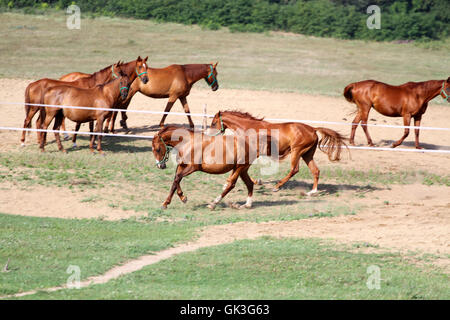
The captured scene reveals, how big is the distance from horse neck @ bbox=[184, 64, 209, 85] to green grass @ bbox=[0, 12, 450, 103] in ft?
22.8

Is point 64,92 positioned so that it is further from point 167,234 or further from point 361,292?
point 361,292

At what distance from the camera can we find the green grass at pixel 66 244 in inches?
363

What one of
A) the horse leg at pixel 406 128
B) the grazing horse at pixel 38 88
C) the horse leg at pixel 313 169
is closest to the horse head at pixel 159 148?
the horse leg at pixel 313 169

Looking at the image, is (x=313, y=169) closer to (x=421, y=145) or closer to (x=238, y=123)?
(x=238, y=123)

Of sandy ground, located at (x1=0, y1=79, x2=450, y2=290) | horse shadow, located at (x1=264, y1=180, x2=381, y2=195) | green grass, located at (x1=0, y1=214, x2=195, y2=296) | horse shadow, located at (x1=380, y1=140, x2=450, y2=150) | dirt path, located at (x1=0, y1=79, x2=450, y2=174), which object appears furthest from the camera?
horse shadow, located at (x1=380, y1=140, x2=450, y2=150)

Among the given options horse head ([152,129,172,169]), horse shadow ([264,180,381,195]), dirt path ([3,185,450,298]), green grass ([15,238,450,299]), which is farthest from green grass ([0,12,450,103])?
green grass ([15,238,450,299])

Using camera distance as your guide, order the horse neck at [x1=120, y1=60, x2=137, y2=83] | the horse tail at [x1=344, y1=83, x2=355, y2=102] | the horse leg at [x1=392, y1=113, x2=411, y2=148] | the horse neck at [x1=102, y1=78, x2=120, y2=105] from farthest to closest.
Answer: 1. the horse tail at [x1=344, y1=83, x2=355, y2=102]
2. the horse leg at [x1=392, y1=113, x2=411, y2=148]
3. the horse neck at [x1=120, y1=60, x2=137, y2=83]
4. the horse neck at [x1=102, y1=78, x2=120, y2=105]

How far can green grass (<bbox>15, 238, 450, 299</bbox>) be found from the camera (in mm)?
8461

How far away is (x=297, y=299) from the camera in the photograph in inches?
327

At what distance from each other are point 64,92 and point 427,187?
8.66 meters

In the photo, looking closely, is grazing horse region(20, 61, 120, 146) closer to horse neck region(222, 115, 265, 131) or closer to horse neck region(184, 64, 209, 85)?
horse neck region(184, 64, 209, 85)

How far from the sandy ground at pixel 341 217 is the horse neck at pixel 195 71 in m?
1.83

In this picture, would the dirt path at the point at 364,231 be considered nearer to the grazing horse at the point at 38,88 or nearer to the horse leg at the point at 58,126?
the horse leg at the point at 58,126

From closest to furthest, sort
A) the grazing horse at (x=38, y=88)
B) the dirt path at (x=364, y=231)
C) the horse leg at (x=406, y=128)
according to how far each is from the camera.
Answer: the dirt path at (x=364, y=231)
the grazing horse at (x=38, y=88)
the horse leg at (x=406, y=128)
